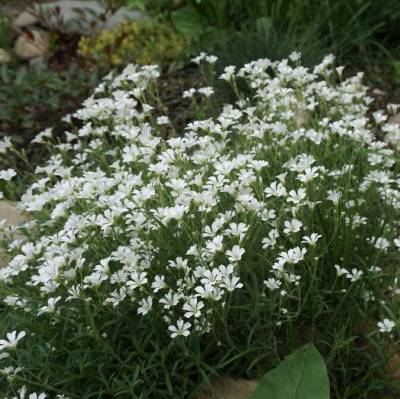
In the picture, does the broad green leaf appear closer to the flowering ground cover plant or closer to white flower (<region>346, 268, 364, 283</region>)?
the flowering ground cover plant

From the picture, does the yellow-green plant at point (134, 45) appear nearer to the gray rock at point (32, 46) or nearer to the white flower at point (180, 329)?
the gray rock at point (32, 46)

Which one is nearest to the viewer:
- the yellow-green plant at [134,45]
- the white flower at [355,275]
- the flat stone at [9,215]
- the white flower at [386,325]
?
the white flower at [386,325]

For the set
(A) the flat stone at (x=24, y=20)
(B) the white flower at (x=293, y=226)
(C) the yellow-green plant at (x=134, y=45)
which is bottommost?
(B) the white flower at (x=293, y=226)

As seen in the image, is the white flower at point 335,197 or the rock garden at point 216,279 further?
the white flower at point 335,197

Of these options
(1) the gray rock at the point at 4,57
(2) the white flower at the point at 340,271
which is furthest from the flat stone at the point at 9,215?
(1) the gray rock at the point at 4,57

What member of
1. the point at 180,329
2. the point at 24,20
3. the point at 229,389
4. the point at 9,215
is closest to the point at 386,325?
the point at 229,389

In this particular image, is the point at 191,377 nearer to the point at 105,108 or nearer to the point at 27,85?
the point at 105,108
